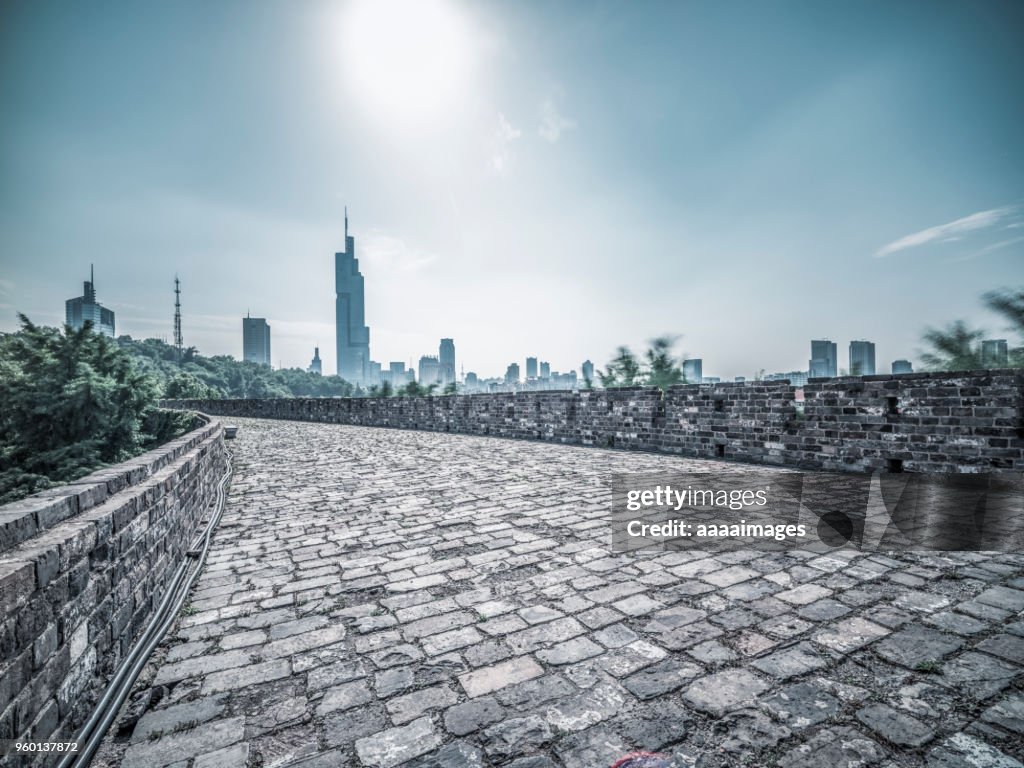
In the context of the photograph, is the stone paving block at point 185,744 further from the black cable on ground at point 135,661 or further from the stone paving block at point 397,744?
the stone paving block at point 397,744

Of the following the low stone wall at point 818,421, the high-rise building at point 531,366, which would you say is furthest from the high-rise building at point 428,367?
the low stone wall at point 818,421

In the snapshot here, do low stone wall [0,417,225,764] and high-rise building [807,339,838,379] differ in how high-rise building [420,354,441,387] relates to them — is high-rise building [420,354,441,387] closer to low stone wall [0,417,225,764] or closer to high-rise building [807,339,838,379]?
high-rise building [807,339,838,379]

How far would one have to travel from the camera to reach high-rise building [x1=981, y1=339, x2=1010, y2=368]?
10.8 meters

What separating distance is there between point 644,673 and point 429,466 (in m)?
5.38

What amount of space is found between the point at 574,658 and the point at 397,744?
757 millimetres

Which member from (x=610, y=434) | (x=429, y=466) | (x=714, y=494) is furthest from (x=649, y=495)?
(x=610, y=434)

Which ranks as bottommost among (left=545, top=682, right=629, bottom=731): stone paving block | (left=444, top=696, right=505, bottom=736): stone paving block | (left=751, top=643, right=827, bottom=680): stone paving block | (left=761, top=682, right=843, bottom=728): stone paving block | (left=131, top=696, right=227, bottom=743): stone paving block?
(left=131, top=696, right=227, bottom=743): stone paving block

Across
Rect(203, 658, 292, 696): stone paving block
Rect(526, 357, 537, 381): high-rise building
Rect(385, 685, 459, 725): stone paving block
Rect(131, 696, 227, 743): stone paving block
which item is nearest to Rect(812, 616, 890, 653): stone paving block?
Rect(385, 685, 459, 725): stone paving block

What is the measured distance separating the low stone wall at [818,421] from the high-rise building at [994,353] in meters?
7.76

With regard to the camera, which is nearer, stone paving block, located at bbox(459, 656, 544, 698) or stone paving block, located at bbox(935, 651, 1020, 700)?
stone paving block, located at bbox(935, 651, 1020, 700)

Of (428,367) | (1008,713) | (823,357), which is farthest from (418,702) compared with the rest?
(428,367)

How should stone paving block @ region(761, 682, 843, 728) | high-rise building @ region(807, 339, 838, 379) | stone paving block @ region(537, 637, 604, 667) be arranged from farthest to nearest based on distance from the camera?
high-rise building @ region(807, 339, 838, 379), stone paving block @ region(537, 637, 604, 667), stone paving block @ region(761, 682, 843, 728)

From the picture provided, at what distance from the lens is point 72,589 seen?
5.55ft

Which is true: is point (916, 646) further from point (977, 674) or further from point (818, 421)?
point (818, 421)
